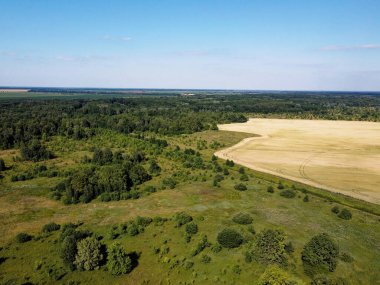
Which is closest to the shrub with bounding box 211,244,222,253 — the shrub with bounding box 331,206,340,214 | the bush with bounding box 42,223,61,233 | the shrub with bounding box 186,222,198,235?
the shrub with bounding box 186,222,198,235

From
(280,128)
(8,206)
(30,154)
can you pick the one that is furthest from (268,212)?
(280,128)

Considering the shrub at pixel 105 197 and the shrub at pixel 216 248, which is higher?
the shrub at pixel 216 248

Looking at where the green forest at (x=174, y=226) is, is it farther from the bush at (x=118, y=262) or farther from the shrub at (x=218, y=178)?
the shrub at (x=218, y=178)

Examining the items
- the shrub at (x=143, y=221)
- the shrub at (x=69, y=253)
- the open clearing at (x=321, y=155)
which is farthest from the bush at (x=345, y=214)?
the shrub at (x=69, y=253)

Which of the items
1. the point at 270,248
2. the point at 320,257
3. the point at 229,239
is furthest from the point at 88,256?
the point at 320,257

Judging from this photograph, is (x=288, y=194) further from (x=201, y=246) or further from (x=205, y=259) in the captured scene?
(x=205, y=259)

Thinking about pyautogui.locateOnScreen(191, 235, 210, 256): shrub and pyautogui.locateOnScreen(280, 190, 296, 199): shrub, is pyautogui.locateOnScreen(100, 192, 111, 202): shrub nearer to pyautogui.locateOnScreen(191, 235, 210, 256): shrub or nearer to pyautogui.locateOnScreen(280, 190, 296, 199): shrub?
pyautogui.locateOnScreen(191, 235, 210, 256): shrub

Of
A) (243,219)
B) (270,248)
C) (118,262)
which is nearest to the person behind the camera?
(118,262)

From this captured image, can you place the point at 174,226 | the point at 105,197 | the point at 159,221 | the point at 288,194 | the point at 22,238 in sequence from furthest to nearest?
the point at 288,194, the point at 105,197, the point at 159,221, the point at 174,226, the point at 22,238
